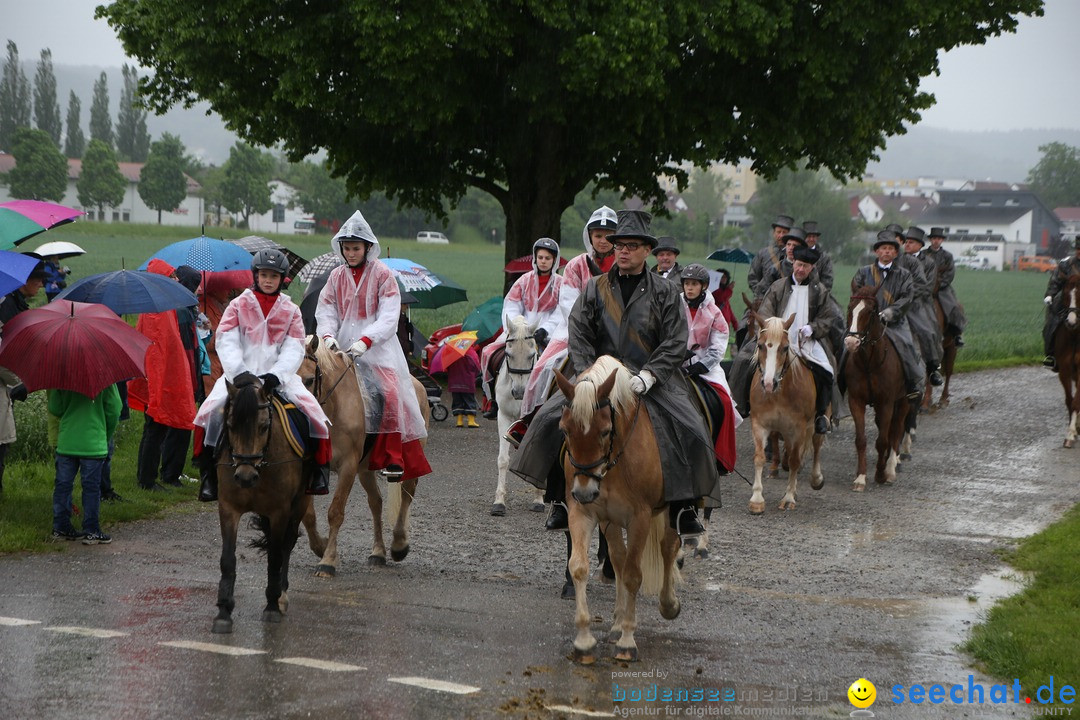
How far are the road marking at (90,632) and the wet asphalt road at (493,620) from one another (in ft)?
0.11

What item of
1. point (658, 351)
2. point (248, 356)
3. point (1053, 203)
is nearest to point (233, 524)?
point (248, 356)

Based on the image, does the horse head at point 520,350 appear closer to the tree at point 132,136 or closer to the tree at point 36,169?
the tree at point 36,169

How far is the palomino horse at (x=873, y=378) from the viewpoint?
14.5 m

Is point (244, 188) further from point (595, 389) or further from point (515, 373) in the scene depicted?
point (595, 389)

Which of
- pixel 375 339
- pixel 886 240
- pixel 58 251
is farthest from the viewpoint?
pixel 886 240

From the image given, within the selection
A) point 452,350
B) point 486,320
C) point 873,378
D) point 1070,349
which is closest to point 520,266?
point 486,320

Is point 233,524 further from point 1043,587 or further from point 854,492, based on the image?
point 854,492

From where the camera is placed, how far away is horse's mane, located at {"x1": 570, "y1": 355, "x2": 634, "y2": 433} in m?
6.89

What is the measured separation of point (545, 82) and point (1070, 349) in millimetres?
8966

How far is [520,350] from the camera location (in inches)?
478

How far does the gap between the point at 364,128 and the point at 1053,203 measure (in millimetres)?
134302

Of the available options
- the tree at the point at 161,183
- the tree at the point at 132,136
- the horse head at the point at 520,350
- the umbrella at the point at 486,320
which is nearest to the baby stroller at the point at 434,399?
the umbrella at the point at 486,320

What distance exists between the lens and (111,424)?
10.2 m

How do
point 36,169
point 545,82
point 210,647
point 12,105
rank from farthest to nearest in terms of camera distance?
1. point 12,105
2. point 36,169
3. point 545,82
4. point 210,647
